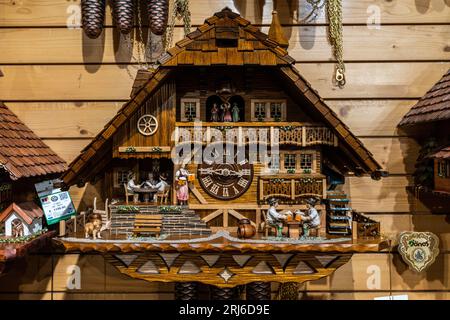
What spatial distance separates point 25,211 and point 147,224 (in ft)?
2.04

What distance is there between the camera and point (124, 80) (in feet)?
8.03

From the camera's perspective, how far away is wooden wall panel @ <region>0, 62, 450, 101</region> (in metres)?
2.45

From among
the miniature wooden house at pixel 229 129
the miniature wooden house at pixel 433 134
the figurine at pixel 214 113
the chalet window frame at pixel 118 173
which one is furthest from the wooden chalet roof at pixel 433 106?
the chalet window frame at pixel 118 173

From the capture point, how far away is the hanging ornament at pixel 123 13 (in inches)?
87.9

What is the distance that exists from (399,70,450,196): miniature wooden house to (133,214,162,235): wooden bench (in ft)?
4.49

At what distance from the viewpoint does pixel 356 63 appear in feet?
8.06

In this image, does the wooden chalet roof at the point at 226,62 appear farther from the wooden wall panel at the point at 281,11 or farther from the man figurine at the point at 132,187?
the wooden wall panel at the point at 281,11

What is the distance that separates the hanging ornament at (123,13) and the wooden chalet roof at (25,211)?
3.39 ft

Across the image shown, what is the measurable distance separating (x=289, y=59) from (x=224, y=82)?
1.17 feet

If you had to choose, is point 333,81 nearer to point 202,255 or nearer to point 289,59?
point 289,59

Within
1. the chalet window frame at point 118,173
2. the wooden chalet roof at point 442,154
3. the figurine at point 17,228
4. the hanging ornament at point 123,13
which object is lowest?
the figurine at point 17,228

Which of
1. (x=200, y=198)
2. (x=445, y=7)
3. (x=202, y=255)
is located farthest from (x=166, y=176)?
(x=445, y=7)

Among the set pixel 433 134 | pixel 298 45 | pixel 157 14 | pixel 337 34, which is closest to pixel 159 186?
A: pixel 157 14
